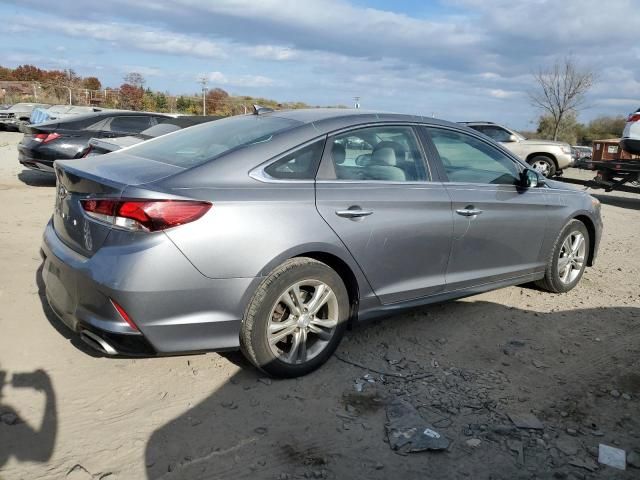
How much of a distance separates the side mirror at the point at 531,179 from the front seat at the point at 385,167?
1318 mm

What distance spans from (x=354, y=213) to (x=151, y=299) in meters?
1.33

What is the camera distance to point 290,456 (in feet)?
8.98

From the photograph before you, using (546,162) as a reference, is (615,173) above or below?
below

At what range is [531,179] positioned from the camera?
473 cm

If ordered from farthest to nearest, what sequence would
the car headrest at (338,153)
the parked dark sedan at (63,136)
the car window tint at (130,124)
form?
the car window tint at (130,124) < the parked dark sedan at (63,136) < the car headrest at (338,153)

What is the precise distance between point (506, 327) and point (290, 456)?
243cm

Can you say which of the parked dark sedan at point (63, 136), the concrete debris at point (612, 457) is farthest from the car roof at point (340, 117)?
the parked dark sedan at point (63, 136)

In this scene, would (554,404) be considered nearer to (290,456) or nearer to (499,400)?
(499,400)

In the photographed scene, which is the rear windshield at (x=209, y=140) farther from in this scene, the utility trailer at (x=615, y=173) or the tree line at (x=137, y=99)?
the tree line at (x=137, y=99)

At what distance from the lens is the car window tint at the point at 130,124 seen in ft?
35.1

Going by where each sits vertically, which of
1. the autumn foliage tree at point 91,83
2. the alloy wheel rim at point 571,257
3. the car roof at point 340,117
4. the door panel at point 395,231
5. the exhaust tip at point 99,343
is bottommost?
the exhaust tip at point 99,343

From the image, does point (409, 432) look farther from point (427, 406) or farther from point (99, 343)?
point (99, 343)

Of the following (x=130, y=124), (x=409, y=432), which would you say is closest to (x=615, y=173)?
(x=130, y=124)

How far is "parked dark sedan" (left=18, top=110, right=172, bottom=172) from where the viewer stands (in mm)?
9570
